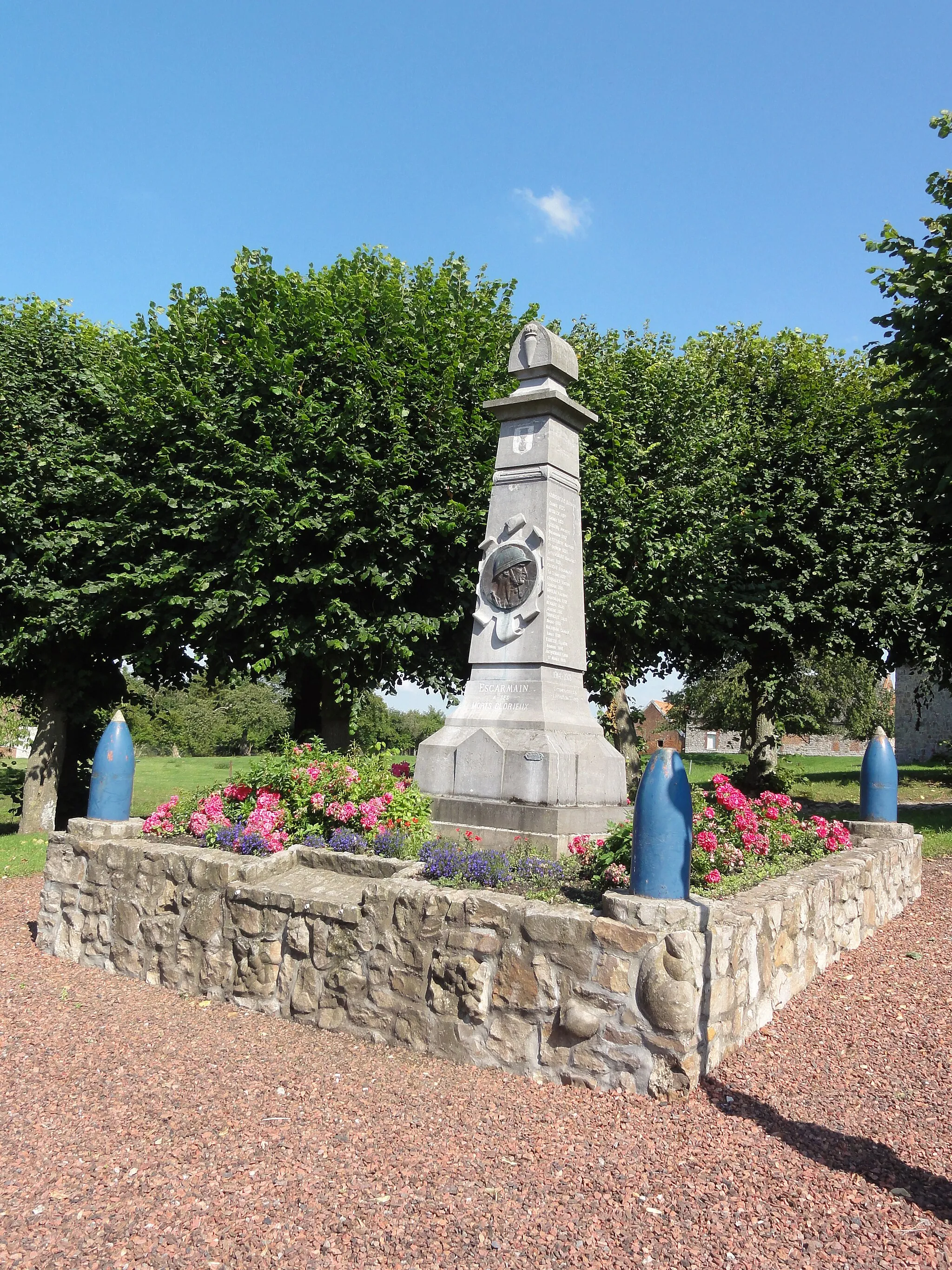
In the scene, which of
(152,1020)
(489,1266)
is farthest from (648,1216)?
(152,1020)

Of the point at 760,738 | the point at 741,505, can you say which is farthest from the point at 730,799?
the point at 760,738

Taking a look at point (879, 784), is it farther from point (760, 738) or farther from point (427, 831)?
point (760, 738)

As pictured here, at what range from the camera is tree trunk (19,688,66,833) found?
14.9 metres

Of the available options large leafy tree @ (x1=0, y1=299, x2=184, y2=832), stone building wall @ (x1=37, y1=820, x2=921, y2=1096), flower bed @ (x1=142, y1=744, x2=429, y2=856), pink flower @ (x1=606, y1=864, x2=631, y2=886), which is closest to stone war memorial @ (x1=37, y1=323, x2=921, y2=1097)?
stone building wall @ (x1=37, y1=820, x2=921, y2=1096)

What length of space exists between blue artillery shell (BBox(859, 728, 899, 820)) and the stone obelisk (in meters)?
2.91

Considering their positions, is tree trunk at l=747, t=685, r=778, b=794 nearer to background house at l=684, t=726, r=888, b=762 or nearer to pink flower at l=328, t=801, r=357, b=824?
pink flower at l=328, t=801, r=357, b=824

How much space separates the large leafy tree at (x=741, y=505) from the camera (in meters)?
14.0

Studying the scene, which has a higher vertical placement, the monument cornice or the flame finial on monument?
the flame finial on monument

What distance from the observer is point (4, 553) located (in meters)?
13.5

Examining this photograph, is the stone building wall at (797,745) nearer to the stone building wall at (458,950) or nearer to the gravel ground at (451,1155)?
the stone building wall at (458,950)

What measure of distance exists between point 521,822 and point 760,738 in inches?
529

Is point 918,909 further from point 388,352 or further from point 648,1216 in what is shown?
point 388,352

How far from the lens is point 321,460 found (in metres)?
12.2

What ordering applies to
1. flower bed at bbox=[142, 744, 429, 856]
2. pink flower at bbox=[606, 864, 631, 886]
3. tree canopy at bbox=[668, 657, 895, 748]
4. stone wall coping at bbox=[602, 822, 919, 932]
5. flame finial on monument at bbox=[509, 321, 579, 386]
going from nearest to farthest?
stone wall coping at bbox=[602, 822, 919, 932]
pink flower at bbox=[606, 864, 631, 886]
flower bed at bbox=[142, 744, 429, 856]
flame finial on monument at bbox=[509, 321, 579, 386]
tree canopy at bbox=[668, 657, 895, 748]
